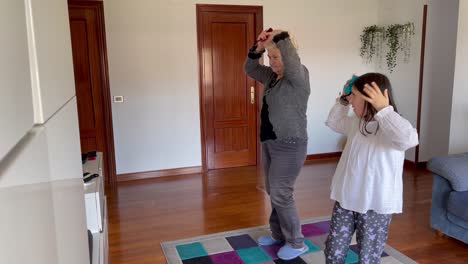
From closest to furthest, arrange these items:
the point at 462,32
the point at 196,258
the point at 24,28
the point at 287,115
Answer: the point at 24,28, the point at 287,115, the point at 196,258, the point at 462,32

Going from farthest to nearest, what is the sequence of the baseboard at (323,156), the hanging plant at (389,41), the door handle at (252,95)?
1. the baseboard at (323,156)
2. the door handle at (252,95)
3. the hanging plant at (389,41)

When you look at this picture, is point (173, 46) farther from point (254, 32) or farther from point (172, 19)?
point (254, 32)

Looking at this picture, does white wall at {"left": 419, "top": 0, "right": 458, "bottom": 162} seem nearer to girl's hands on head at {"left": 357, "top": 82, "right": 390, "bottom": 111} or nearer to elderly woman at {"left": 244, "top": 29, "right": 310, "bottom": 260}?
elderly woman at {"left": 244, "top": 29, "right": 310, "bottom": 260}

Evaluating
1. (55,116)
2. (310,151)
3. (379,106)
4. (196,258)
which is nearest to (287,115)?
(379,106)

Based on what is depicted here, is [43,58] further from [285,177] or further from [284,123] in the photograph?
[285,177]

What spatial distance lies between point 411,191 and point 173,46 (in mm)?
3164

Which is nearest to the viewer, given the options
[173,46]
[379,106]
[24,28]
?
[24,28]

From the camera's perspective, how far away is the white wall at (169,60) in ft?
13.7

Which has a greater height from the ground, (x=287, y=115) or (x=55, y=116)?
(x=55, y=116)

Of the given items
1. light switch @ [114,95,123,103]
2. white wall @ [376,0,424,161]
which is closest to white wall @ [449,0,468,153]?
white wall @ [376,0,424,161]

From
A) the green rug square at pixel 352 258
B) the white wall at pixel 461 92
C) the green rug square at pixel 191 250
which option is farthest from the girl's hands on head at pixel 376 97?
the white wall at pixel 461 92

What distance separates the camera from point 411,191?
382 centimetres

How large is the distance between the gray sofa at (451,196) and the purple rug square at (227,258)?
156 cm

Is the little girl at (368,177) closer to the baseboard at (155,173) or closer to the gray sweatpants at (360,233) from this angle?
the gray sweatpants at (360,233)
